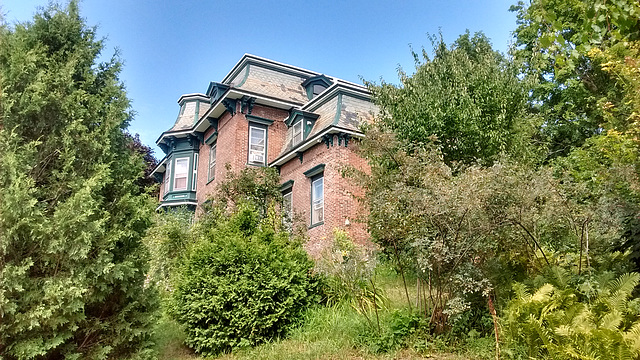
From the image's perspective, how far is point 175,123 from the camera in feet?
78.7

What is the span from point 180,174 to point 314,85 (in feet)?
26.2

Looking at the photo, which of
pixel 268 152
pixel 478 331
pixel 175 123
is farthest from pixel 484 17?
pixel 175 123

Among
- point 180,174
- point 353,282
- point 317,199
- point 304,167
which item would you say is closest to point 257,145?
point 304,167

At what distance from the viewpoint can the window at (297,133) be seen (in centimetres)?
1823

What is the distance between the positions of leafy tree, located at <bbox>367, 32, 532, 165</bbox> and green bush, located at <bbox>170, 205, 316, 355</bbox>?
446cm

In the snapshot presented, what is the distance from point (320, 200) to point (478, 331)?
392 inches

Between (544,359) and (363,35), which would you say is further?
(363,35)

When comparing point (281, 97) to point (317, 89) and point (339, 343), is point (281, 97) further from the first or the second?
point (339, 343)

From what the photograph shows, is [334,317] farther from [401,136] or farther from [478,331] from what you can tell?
[401,136]

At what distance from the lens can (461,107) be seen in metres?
11.1

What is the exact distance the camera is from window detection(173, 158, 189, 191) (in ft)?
75.2

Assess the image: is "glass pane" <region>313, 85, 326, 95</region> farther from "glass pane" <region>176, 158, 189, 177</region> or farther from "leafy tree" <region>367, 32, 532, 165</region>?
"leafy tree" <region>367, 32, 532, 165</region>

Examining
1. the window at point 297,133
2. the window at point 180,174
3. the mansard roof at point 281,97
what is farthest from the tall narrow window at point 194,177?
the window at point 297,133

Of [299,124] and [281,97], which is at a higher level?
[281,97]
